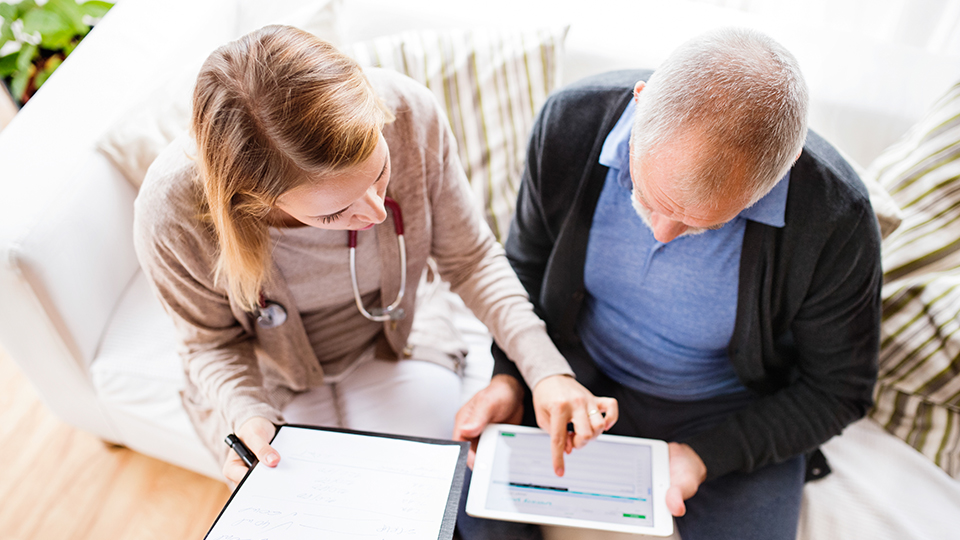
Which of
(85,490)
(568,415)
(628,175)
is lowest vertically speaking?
(85,490)

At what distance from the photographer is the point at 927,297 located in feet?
3.45

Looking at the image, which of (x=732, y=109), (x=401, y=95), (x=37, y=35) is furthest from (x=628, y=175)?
(x=37, y=35)

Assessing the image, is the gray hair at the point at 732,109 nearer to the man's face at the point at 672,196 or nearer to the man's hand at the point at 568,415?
the man's face at the point at 672,196

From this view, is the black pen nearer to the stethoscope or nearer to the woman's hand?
the woman's hand

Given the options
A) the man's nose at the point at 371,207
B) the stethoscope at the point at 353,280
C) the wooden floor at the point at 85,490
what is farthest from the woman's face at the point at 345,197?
the wooden floor at the point at 85,490

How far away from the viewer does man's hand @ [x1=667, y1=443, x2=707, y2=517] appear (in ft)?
3.14

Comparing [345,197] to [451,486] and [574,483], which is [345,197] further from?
[574,483]

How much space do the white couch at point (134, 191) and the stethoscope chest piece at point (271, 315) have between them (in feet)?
1.08

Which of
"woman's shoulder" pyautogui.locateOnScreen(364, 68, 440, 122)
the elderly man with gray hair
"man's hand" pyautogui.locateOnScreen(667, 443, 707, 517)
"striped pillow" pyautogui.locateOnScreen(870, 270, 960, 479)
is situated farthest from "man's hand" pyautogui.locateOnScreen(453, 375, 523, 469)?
"striped pillow" pyautogui.locateOnScreen(870, 270, 960, 479)

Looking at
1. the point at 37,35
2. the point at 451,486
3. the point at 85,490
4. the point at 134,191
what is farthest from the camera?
the point at 37,35

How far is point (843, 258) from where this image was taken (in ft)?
2.89

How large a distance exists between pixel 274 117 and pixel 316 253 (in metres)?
0.33

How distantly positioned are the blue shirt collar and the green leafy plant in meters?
1.45

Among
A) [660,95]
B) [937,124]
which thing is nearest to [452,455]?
[660,95]
